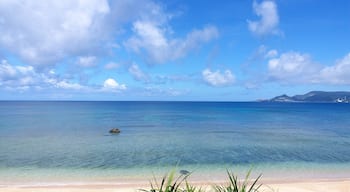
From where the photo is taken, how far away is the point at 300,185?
15.3 meters

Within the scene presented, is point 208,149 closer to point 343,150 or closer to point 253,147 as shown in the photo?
point 253,147

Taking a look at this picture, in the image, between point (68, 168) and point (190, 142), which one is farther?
point (190, 142)

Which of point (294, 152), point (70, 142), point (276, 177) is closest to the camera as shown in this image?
point (276, 177)

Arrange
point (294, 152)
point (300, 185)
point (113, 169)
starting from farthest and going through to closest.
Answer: point (294, 152), point (113, 169), point (300, 185)

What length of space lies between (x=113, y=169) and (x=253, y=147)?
44.1ft

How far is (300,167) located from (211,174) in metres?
6.43

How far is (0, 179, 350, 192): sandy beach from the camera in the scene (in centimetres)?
1438

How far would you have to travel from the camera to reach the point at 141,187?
14898 mm

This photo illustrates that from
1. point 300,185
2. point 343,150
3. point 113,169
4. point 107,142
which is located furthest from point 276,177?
point 107,142

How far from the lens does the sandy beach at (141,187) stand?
14.4 m

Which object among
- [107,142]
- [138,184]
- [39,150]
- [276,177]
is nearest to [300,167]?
[276,177]

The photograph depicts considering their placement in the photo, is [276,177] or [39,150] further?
[39,150]

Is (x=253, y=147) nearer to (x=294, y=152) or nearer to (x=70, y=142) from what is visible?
(x=294, y=152)

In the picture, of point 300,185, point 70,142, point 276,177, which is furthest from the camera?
point 70,142
